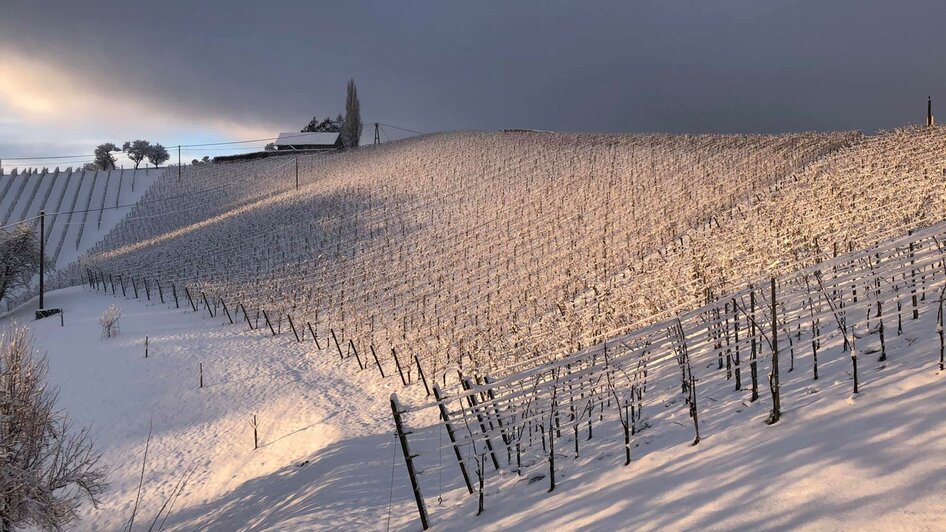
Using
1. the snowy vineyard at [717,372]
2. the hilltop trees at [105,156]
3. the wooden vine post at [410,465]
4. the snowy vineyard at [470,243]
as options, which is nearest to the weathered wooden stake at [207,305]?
the snowy vineyard at [470,243]

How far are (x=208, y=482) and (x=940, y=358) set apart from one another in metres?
13.9

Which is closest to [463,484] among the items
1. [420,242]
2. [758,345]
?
[758,345]

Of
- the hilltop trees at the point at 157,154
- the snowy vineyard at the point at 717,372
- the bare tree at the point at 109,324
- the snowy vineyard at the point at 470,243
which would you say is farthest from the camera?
the hilltop trees at the point at 157,154

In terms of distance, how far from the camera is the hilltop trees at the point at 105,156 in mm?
92750

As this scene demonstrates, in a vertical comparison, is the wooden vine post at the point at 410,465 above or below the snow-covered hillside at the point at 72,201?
below

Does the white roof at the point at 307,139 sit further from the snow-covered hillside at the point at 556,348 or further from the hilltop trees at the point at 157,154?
the snow-covered hillside at the point at 556,348

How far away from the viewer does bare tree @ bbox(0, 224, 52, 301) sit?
1371 inches

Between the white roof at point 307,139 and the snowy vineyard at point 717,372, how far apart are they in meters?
85.1

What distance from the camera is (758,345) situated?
8688mm

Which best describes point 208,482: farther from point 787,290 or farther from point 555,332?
point 787,290

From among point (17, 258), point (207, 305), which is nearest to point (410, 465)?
point (207, 305)

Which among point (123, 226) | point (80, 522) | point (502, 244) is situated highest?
point (123, 226)

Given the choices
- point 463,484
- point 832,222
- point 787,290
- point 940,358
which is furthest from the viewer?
point 832,222

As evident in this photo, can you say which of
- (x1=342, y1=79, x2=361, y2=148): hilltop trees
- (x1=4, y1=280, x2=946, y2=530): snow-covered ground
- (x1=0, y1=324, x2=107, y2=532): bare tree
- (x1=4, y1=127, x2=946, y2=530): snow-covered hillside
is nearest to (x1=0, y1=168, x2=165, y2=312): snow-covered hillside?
(x1=4, y1=127, x2=946, y2=530): snow-covered hillside
